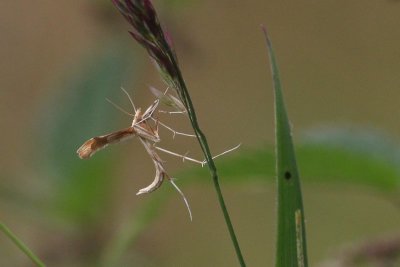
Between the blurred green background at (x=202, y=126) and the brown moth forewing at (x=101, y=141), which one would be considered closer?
the brown moth forewing at (x=101, y=141)

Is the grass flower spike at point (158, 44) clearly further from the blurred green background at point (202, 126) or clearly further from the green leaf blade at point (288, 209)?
the blurred green background at point (202, 126)

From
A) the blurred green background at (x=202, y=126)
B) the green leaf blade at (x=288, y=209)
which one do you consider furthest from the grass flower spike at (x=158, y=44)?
the blurred green background at (x=202, y=126)

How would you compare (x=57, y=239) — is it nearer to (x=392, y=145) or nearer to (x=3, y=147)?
(x=392, y=145)

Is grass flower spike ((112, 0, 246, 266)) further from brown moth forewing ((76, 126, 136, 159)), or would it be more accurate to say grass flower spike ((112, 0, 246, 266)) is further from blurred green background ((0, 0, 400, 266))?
blurred green background ((0, 0, 400, 266))

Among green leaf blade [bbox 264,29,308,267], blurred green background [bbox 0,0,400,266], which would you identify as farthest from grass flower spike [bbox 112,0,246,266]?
blurred green background [bbox 0,0,400,266]

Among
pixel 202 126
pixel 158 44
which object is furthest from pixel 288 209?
pixel 202 126

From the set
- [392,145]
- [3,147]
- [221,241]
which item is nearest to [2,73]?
[3,147]

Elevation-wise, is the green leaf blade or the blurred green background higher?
the green leaf blade

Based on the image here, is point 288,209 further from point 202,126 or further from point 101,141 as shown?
point 202,126
